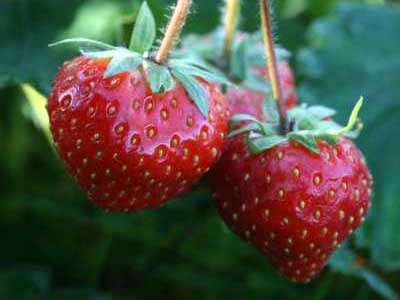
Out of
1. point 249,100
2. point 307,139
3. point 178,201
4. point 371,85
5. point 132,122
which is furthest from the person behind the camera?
point 178,201

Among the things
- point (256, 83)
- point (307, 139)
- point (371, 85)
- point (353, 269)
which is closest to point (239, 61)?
point (256, 83)

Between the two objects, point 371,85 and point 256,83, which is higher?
point 256,83

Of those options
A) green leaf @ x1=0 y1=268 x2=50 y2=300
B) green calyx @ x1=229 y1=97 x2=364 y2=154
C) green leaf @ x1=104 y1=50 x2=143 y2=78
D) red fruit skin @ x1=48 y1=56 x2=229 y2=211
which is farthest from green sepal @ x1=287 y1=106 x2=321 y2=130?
green leaf @ x1=0 y1=268 x2=50 y2=300

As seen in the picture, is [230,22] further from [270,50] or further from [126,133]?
[126,133]

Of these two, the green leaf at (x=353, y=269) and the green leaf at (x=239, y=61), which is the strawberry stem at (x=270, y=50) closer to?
the green leaf at (x=239, y=61)

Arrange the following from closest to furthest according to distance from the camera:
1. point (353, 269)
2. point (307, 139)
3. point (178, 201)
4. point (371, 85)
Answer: point (307, 139)
point (353, 269)
point (371, 85)
point (178, 201)

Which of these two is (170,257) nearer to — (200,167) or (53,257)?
(53,257)
